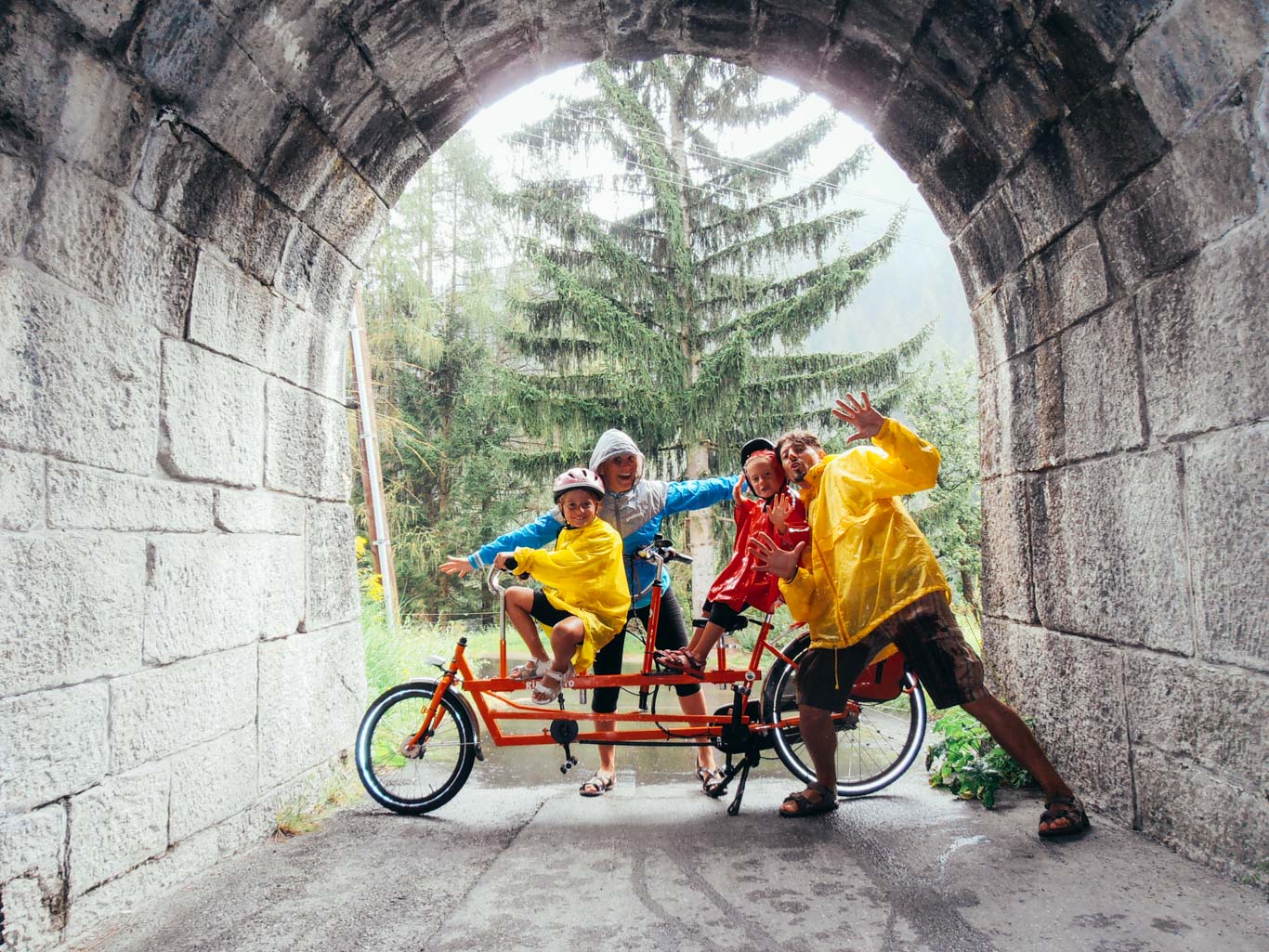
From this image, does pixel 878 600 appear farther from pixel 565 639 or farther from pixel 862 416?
pixel 565 639

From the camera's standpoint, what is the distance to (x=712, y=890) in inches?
105

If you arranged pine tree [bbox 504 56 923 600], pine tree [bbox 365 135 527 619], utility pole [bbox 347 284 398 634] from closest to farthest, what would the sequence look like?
utility pole [bbox 347 284 398 634], pine tree [bbox 504 56 923 600], pine tree [bbox 365 135 527 619]

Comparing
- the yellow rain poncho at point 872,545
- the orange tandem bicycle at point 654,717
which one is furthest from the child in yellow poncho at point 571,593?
the yellow rain poncho at point 872,545

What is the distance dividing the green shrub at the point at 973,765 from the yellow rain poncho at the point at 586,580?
173 cm

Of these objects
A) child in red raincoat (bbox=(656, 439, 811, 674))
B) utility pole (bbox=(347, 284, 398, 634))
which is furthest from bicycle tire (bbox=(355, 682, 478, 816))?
utility pole (bbox=(347, 284, 398, 634))

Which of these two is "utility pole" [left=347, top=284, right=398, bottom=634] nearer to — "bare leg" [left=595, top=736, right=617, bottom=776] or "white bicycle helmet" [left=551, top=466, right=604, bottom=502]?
"bare leg" [left=595, top=736, right=617, bottom=776]

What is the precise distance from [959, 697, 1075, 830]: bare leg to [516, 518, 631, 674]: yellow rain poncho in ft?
5.10

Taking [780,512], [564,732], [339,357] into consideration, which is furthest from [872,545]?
[339,357]

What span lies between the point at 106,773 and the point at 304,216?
Answer: 2.29 metres

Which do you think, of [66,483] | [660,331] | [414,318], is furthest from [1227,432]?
[414,318]

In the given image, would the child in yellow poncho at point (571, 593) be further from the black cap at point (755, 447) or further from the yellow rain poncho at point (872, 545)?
the yellow rain poncho at point (872, 545)

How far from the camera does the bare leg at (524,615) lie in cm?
369

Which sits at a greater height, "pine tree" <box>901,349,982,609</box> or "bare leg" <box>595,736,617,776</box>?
"pine tree" <box>901,349,982,609</box>

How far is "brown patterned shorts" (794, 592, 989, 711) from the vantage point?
3.08m
